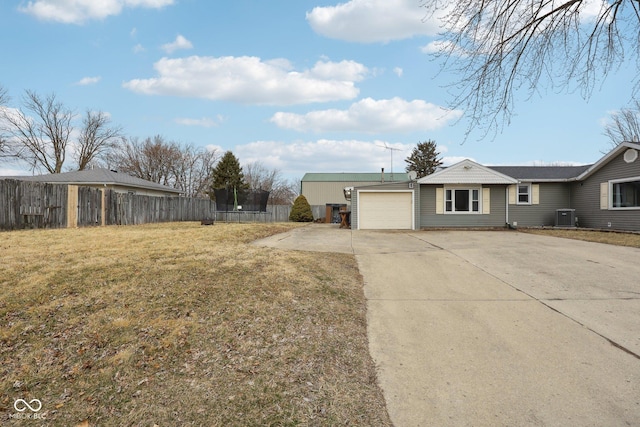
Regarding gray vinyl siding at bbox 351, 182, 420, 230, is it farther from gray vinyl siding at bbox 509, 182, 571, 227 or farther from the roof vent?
the roof vent

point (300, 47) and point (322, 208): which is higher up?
point (300, 47)

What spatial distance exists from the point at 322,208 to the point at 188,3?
22.9 m

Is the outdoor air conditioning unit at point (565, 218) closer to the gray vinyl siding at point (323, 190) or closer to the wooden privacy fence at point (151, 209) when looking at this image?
the wooden privacy fence at point (151, 209)

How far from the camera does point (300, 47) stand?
10.4m

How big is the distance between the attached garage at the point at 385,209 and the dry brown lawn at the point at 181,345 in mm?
11654

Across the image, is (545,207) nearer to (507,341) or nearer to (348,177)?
(507,341)

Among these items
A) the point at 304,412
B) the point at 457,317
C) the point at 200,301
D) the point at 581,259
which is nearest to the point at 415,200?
the point at 581,259

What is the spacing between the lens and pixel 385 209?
17438mm

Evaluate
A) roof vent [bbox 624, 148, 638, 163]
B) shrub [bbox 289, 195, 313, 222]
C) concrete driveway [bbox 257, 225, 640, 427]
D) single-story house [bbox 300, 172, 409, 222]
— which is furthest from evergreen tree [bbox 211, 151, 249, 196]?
concrete driveway [bbox 257, 225, 640, 427]

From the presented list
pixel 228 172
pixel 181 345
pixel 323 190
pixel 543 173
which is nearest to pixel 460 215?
pixel 543 173

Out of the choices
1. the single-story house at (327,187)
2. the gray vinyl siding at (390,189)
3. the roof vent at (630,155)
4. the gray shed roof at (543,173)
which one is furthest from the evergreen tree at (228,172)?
the roof vent at (630,155)

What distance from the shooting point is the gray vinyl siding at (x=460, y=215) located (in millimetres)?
17594

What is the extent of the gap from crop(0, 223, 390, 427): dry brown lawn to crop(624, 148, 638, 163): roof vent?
47.8 feet

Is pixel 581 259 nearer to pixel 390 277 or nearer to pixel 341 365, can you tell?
pixel 390 277
